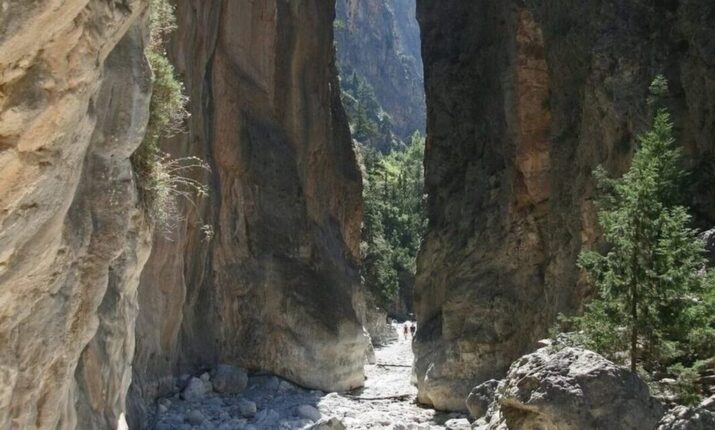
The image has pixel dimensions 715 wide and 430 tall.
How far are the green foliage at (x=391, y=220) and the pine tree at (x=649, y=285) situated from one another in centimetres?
2637

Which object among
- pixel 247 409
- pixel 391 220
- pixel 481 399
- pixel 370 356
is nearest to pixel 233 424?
pixel 247 409

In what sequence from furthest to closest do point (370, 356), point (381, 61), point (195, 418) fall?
point (381, 61), point (370, 356), point (195, 418)

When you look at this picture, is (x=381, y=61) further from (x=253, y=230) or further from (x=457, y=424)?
(x=457, y=424)

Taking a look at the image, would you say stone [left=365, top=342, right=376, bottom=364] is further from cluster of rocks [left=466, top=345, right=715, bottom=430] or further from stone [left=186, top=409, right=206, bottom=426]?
cluster of rocks [left=466, top=345, right=715, bottom=430]

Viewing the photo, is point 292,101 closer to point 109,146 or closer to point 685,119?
point 685,119

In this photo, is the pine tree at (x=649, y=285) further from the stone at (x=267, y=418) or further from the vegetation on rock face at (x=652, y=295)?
the stone at (x=267, y=418)

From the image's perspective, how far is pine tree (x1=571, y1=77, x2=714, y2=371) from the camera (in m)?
9.81

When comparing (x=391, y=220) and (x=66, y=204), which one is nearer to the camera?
(x=66, y=204)

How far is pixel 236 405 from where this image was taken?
1838 centimetres

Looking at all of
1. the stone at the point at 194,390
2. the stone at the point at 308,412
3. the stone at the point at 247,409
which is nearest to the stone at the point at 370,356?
the stone at the point at 308,412

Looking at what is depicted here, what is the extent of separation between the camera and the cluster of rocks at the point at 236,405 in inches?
642

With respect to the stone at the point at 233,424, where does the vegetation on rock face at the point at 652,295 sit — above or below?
above

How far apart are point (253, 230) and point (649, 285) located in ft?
47.1

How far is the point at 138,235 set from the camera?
976 cm
